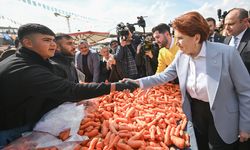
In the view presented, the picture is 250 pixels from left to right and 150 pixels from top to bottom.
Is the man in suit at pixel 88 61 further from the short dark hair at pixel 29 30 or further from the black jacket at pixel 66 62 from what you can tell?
the short dark hair at pixel 29 30

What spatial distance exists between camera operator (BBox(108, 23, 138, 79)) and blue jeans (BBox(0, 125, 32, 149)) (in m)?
2.90

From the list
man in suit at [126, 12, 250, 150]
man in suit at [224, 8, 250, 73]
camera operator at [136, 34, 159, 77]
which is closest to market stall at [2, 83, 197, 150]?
man in suit at [126, 12, 250, 150]

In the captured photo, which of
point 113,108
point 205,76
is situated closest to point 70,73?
point 113,108

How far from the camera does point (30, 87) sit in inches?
70.1

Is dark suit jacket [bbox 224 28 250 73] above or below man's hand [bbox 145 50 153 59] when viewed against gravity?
above

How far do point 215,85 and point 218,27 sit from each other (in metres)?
4.64

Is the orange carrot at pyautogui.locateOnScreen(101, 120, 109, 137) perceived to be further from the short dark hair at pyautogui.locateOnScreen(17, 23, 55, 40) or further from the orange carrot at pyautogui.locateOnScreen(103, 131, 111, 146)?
the short dark hair at pyautogui.locateOnScreen(17, 23, 55, 40)

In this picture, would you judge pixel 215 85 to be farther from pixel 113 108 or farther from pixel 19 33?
pixel 19 33

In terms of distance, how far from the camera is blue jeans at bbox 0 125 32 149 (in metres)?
1.90

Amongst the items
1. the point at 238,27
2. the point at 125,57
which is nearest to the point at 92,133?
the point at 238,27

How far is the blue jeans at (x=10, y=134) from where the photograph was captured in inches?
74.8

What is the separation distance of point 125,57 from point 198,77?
286 cm

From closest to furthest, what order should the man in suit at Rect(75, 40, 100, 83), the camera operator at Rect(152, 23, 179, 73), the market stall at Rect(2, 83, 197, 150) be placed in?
the market stall at Rect(2, 83, 197, 150) → the camera operator at Rect(152, 23, 179, 73) → the man in suit at Rect(75, 40, 100, 83)

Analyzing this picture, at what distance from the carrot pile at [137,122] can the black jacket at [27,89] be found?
0.35 metres
